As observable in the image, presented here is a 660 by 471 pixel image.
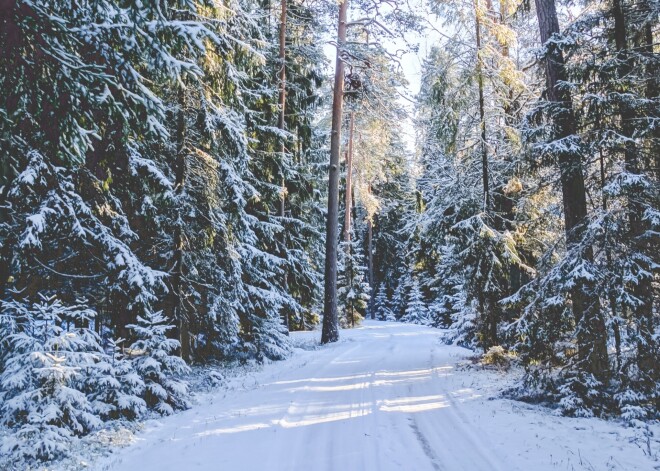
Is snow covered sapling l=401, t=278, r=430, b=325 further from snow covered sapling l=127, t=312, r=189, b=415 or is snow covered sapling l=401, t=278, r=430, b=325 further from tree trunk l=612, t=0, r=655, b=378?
snow covered sapling l=127, t=312, r=189, b=415

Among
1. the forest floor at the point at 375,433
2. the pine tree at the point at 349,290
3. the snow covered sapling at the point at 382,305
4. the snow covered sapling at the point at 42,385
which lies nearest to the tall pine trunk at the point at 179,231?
the forest floor at the point at 375,433

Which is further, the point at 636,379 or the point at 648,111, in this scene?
the point at 648,111

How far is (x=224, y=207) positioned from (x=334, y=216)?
26.6 feet

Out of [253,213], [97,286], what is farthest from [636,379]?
[253,213]

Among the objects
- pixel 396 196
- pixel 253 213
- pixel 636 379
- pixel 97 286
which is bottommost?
pixel 636 379

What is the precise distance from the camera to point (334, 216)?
19.1 m

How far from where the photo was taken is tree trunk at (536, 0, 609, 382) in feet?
26.6

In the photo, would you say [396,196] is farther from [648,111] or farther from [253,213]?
[648,111]

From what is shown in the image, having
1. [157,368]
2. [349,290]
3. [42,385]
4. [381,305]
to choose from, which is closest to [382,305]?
[381,305]

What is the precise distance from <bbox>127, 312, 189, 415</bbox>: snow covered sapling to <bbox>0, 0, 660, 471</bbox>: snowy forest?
0.04 m

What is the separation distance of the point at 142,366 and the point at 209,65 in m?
6.68

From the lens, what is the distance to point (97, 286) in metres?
8.70

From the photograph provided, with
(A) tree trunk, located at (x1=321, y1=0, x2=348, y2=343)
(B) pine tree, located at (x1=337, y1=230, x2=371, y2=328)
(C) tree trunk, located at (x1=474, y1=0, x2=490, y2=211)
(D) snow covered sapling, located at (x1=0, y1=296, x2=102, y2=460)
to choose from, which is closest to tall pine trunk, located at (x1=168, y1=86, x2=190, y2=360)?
(D) snow covered sapling, located at (x1=0, y1=296, x2=102, y2=460)

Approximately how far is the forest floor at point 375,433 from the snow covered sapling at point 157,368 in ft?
1.38
